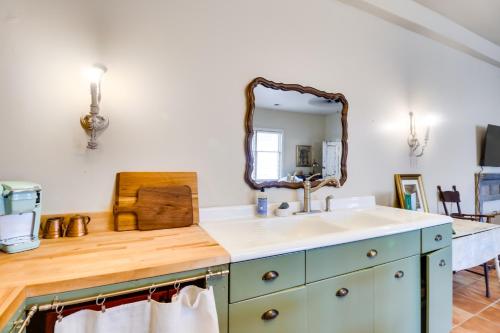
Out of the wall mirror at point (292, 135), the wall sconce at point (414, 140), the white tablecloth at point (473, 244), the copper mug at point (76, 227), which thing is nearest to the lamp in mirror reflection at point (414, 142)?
the wall sconce at point (414, 140)

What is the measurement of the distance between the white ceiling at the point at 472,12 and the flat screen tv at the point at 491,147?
1.27 metres

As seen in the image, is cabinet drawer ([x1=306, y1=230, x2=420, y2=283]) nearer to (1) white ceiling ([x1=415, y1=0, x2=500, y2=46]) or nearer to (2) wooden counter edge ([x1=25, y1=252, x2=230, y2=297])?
(2) wooden counter edge ([x1=25, y1=252, x2=230, y2=297])

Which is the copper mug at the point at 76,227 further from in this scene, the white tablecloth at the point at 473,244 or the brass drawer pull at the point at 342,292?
the white tablecloth at the point at 473,244

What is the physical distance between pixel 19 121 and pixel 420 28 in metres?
3.48

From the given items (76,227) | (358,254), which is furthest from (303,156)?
(76,227)

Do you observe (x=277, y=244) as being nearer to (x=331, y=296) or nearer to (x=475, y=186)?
(x=331, y=296)

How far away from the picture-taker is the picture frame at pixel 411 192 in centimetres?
242

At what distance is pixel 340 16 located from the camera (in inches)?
84.1

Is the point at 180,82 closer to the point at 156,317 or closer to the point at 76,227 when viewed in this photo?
the point at 76,227

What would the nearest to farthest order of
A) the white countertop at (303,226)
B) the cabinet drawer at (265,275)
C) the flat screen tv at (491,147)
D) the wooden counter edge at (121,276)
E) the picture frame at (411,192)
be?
the wooden counter edge at (121,276), the cabinet drawer at (265,275), the white countertop at (303,226), the picture frame at (411,192), the flat screen tv at (491,147)

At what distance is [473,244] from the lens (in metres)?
2.20

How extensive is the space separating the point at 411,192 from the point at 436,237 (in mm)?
935

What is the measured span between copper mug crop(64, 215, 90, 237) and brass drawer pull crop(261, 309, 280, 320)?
1.00 m

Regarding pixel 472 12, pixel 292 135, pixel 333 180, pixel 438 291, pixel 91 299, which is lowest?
pixel 438 291
